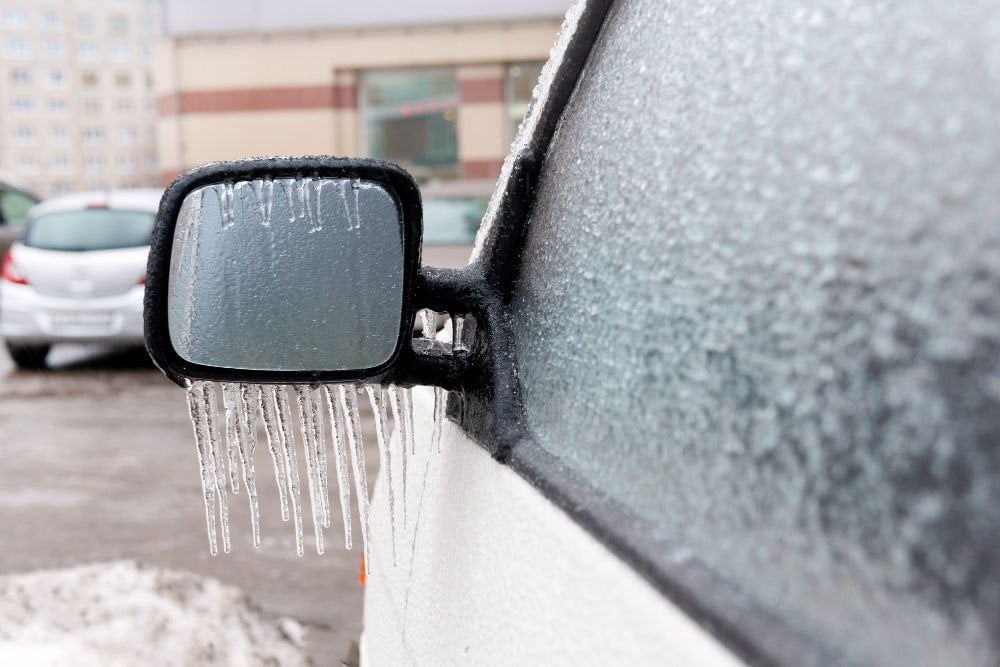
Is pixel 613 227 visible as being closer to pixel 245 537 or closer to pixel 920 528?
pixel 920 528

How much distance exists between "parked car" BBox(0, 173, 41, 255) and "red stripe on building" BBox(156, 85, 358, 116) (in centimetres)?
461

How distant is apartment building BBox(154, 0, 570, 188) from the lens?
16328mm

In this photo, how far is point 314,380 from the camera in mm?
1144

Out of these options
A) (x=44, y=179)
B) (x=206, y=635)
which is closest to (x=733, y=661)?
(x=206, y=635)

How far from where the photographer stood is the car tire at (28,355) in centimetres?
877

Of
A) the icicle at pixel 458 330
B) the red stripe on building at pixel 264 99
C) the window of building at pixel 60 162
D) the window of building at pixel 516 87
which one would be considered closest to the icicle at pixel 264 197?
the icicle at pixel 458 330

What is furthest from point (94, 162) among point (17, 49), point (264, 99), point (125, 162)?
point (264, 99)

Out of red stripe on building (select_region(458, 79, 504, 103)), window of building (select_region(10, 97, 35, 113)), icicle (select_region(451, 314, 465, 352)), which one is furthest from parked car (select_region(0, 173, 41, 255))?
window of building (select_region(10, 97, 35, 113))

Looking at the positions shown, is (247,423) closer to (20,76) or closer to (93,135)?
(93,135)

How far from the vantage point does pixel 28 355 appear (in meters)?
→ 8.81

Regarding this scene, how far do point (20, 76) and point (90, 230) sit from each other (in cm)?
7652

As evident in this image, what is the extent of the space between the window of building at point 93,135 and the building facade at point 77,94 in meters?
0.07

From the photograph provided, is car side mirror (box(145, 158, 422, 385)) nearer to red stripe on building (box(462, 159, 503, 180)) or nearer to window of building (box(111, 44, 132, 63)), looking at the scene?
red stripe on building (box(462, 159, 503, 180))

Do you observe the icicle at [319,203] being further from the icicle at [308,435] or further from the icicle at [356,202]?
the icicle at [308,435]
